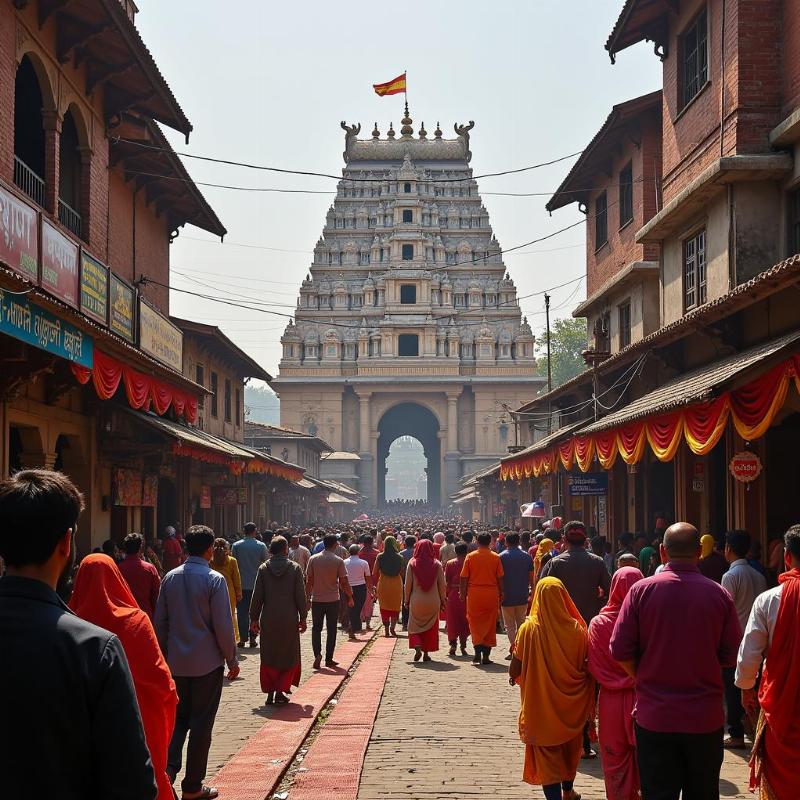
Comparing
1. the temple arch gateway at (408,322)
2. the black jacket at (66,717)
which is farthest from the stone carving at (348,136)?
the black jacket at (66,717)

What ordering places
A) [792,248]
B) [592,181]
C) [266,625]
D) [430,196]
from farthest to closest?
1. [430,196]
2. [592,181]
3. [792,248]
4. [266,625]

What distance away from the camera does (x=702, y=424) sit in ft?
37.6

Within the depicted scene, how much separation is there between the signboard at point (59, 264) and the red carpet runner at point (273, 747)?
563 cm

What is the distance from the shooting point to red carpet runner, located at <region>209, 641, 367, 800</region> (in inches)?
279

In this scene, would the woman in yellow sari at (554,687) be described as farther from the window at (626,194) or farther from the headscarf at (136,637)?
the window at (626,194)

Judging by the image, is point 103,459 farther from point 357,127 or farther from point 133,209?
point 357,127

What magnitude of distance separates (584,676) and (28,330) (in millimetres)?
5658

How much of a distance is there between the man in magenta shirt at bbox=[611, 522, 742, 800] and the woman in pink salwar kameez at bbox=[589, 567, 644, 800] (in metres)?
0.66

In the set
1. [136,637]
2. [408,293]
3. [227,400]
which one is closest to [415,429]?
[408,293]

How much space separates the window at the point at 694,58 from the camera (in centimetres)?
1714

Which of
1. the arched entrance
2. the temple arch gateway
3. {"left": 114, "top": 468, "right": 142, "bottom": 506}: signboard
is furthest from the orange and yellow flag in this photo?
{"left": 114, "top": 468, "right": 142, "bottom": 506}: signboard

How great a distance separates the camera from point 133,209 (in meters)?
20.4

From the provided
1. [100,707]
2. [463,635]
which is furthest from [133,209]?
[100,707]

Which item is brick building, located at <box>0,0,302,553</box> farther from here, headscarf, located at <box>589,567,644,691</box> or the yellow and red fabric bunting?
the yellow and red fabric bunting
